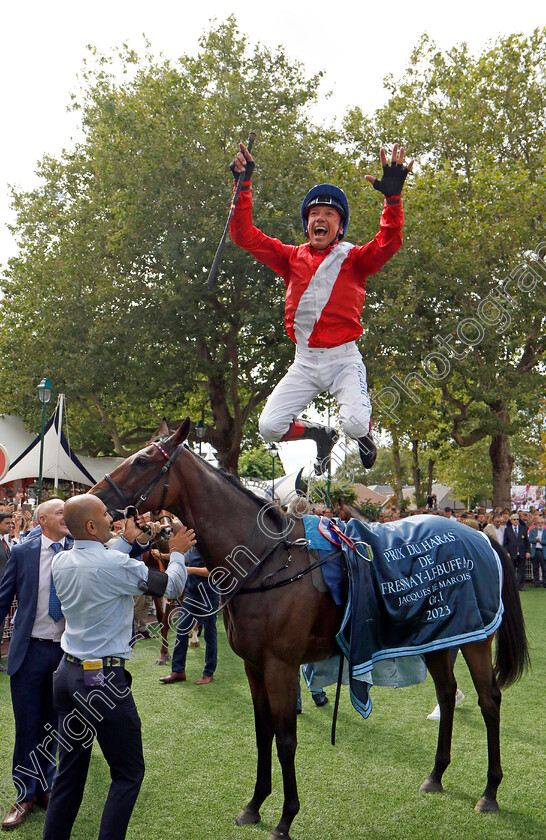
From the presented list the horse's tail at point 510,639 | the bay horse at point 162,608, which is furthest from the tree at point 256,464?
the horse's tail at point 510,639

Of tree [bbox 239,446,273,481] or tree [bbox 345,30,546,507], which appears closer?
tree [bbox 345,30,546,507]

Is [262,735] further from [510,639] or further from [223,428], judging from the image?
[223,428]

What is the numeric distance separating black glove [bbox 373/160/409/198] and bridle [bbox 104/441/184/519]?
203cm

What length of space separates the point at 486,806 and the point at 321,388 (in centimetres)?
302

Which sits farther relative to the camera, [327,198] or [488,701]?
[488,701]

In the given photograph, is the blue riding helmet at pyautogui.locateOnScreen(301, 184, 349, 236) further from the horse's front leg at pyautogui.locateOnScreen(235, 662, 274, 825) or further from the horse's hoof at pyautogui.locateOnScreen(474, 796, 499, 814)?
the horse's hoof at pyautogui.locateOnScreen(474, 796, 499, 814)

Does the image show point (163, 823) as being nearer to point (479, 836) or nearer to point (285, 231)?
point (479, 836)

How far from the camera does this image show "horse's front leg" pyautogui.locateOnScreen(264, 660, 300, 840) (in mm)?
4008

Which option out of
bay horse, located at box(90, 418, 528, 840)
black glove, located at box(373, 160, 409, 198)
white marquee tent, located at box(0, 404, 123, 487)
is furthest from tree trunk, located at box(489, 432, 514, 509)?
black glove, located at box(373, 160, 409, 198)

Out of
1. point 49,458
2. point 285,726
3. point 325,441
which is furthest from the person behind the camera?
point 49,458

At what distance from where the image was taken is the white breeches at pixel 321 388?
429 cm

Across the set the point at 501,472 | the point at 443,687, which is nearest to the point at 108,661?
the point at 443,687

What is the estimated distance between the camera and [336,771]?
511cm

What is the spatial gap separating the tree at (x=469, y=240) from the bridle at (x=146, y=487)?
11499 mm
